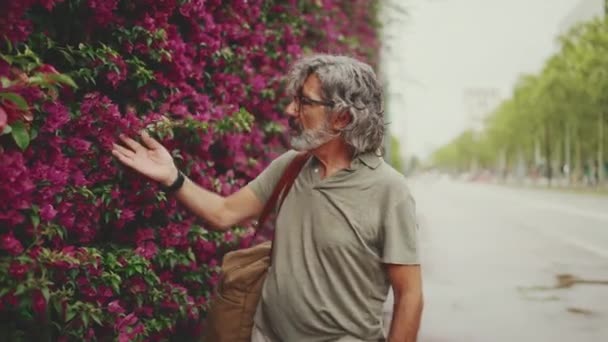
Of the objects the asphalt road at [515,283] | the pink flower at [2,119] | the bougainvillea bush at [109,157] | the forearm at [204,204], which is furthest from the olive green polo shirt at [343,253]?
the asphalt road at [515,283]

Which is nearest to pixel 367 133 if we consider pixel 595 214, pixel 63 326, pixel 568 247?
pixel 63 326

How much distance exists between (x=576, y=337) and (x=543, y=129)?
61854 mm

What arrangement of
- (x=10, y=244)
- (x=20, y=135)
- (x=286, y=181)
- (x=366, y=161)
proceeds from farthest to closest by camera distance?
(x=286, y=181), (x=366, y=161), (x=10, y=244), (x=20, y=135)

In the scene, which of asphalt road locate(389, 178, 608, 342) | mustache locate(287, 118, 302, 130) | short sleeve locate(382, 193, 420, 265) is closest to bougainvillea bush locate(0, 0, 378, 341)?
mustache locate(287, 118, 302, 130)

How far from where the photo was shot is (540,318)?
24.4 ft

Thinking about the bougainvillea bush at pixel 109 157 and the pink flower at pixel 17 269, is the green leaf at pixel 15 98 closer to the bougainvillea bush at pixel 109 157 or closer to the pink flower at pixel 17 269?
the bougainvillea bush at pixel 109 157

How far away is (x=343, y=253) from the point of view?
8.14ft

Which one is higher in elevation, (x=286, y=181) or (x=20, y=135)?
(x=20, y=135)

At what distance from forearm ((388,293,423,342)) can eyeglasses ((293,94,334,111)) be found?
0.72 metres

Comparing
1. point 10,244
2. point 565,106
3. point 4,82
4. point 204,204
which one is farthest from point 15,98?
point 565,106

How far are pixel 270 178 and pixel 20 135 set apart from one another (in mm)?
1026

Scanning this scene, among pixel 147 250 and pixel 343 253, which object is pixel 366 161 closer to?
pixel 343 253

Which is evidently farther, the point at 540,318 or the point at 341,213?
the point at 540,318

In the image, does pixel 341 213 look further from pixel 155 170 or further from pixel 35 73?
pixel 35 73
